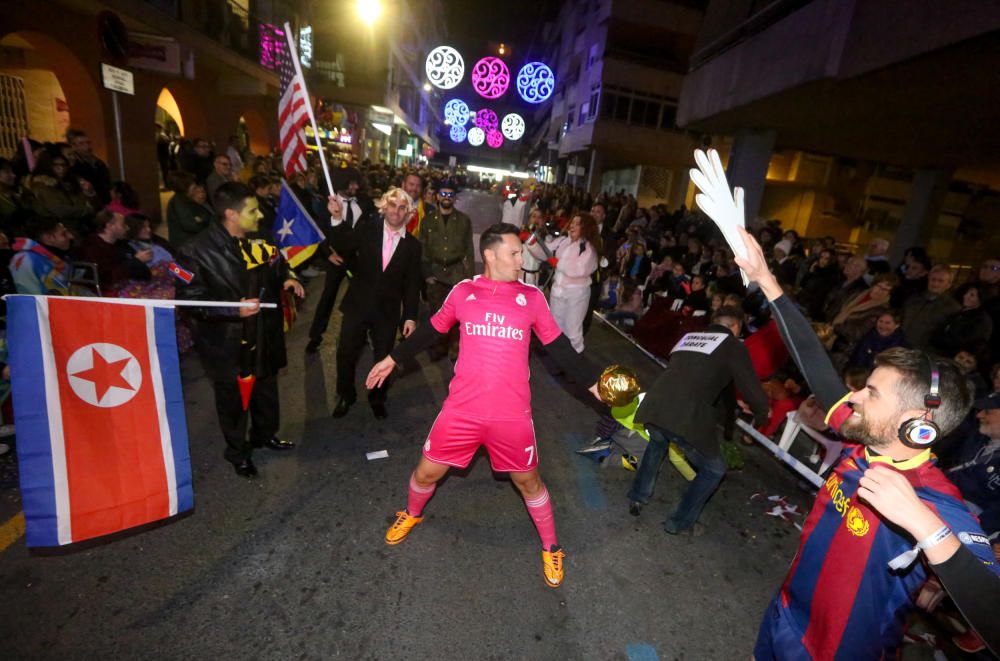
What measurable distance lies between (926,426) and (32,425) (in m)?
3.75

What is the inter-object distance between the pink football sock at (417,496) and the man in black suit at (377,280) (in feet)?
6.02

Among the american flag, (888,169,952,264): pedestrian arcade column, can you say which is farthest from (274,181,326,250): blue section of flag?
(888,169,952,264): pedestrian arcade column

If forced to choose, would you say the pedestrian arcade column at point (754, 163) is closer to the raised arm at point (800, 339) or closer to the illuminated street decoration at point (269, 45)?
the raised arm at point (800, 339)

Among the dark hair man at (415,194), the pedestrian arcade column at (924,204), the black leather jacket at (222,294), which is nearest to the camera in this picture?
the black leather jacket at (222,294)

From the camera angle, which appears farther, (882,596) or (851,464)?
(851,464)

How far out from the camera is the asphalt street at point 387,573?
8.70 ft

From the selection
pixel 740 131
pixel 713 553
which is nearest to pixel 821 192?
pixel 740 131

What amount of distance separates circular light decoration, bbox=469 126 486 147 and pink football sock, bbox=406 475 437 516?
44.0 m

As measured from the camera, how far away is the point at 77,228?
7129 mm

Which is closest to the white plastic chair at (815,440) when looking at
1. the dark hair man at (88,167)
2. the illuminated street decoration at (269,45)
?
the dark hair man at (88,167)

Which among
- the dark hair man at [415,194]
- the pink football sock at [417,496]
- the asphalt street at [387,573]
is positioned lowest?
the asphalt street at [387,573]

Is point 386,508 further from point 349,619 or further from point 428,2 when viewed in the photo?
point 428,2

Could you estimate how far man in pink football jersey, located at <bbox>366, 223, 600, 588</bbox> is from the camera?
291 centimetres

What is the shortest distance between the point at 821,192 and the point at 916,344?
20.1 meters
